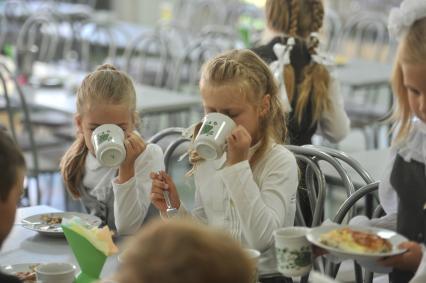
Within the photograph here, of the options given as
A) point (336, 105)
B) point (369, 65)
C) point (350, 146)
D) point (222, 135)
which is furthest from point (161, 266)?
point (369, 65)

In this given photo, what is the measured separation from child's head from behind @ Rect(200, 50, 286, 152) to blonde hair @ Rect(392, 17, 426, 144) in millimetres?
371

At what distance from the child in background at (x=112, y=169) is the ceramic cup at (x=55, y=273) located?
44 cm

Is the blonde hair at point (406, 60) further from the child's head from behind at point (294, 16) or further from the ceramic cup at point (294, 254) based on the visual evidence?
the child's head from behind at point (294, 16)

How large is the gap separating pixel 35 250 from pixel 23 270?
20 centimetres

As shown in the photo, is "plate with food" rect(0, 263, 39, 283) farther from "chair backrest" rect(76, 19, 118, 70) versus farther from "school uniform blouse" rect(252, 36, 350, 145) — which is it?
"chair backrest" rect(76, 19, 118, 70)

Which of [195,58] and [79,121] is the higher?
[79,121]

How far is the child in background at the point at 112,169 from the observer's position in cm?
212

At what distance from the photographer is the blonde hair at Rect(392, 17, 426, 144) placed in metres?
1.57

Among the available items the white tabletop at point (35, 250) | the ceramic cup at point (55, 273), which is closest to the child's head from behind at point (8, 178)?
the ceramic cup at point (55, 273)

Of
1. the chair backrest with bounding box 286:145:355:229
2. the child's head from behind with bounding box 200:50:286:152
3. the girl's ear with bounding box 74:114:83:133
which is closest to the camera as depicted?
the child's head from behind with bounding box 200:50:286:152

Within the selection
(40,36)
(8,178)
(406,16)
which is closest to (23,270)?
(8,178)

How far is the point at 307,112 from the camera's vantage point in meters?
3.16

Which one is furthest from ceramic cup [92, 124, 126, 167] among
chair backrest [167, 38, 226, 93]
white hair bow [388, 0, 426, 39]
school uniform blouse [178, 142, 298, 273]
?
chair backrest [167, 38, 226, 93]

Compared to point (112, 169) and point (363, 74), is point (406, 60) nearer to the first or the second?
point (112, 169)
